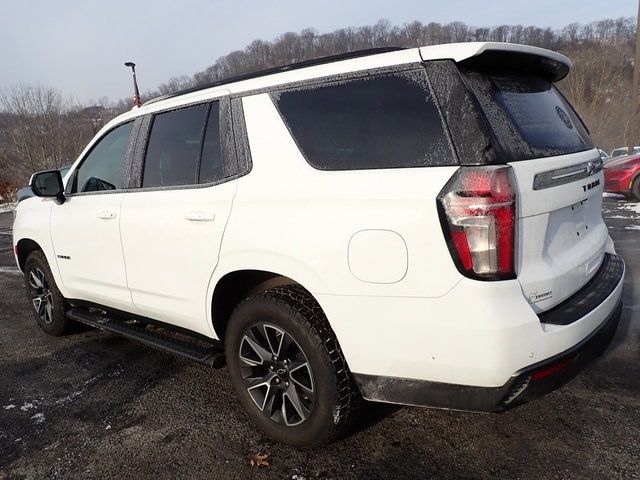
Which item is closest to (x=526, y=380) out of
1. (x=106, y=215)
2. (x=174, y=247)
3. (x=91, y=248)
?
(x=174, y=247)

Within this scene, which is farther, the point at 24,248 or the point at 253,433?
the point at 24,248

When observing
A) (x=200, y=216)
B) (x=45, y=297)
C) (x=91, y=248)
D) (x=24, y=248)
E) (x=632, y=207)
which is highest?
(x=200, y=216)

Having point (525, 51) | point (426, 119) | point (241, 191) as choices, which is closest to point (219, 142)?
point (241, 191)

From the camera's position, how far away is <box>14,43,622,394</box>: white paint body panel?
186 centimetres

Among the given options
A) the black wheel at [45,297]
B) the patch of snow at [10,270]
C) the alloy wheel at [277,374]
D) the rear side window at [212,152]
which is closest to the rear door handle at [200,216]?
the rear side window at [212,152]

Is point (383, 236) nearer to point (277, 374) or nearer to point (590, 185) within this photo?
point (277, 374)

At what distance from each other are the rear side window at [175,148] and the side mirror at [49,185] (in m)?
1.06

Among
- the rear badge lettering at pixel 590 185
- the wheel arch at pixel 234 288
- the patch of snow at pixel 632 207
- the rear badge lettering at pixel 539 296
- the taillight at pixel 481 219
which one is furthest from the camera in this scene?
the patch of snow at pixel 632 207

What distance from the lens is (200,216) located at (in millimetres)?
2643

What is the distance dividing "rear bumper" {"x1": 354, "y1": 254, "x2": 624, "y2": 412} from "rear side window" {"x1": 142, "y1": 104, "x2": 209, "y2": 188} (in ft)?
5.30

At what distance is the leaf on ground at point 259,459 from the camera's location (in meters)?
2.35

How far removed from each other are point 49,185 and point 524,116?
11.4ft

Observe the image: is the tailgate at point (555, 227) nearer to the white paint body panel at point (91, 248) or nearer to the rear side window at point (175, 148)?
the rear side window at point (175, 148)

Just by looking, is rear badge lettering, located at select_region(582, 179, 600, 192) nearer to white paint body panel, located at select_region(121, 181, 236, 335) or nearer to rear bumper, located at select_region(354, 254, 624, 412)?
rear bumper, located at select_region(354, 254, 624, 412)
